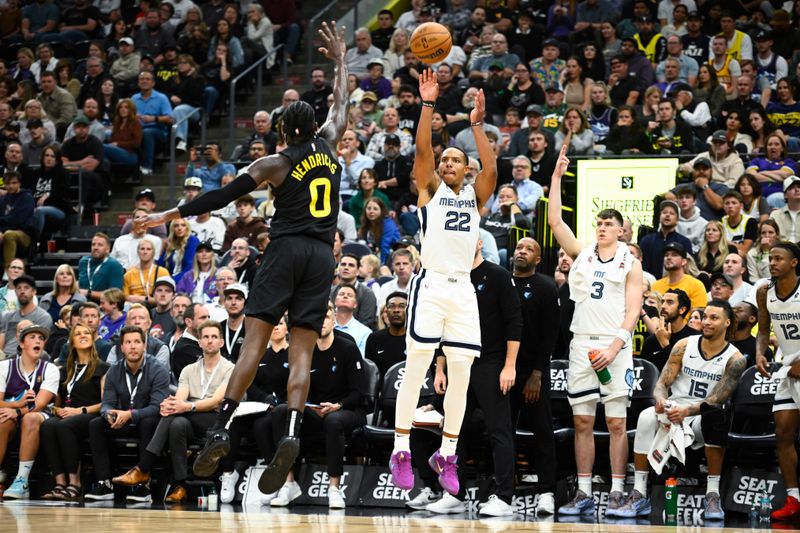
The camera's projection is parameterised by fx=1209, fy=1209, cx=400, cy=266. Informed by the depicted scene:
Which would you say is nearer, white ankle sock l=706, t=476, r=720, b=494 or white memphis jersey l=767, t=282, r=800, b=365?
white memphis jersey l=767, t=282, r=800, b=365

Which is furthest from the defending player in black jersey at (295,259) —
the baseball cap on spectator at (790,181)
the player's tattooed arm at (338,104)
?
the baseball cap on spectator at (790,181)

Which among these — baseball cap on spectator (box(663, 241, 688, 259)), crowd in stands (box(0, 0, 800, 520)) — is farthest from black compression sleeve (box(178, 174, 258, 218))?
baseball cap on spectator (box(663, 241, 688, 259))

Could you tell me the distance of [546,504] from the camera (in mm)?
9375

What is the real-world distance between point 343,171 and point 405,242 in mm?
2751

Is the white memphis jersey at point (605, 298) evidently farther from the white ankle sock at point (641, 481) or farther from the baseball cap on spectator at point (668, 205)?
the baseball cap on spectator at point (668, 205)

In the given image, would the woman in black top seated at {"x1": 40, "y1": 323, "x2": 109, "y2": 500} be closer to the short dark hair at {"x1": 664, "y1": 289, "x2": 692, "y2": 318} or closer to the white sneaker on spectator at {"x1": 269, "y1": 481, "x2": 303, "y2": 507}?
the white sneaker on spectator at {"x1": 269, "y1": 481, "x2": 303, "y2": 507}

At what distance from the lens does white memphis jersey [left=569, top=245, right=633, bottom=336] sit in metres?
9.40

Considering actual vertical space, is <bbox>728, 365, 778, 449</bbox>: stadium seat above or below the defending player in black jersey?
below

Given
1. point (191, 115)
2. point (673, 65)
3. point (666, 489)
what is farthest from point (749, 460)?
point (191, 115)

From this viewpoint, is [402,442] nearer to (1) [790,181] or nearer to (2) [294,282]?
(2) [294,282]

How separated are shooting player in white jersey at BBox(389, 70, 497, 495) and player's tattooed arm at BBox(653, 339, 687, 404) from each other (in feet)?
6.80

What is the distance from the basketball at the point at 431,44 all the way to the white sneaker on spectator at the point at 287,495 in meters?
3.84

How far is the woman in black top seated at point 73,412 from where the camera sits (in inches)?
443

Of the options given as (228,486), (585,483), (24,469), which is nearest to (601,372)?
(585,483)
